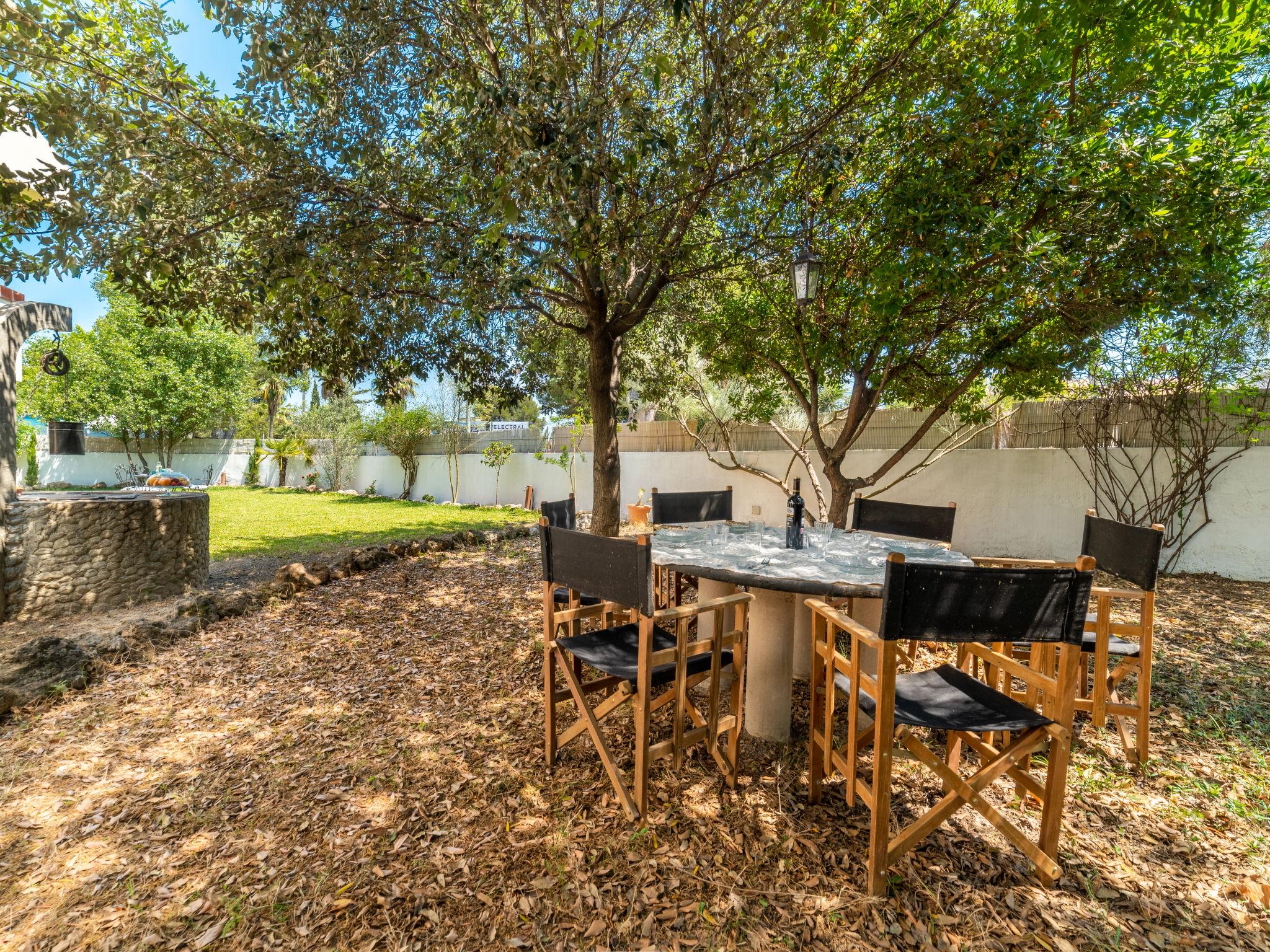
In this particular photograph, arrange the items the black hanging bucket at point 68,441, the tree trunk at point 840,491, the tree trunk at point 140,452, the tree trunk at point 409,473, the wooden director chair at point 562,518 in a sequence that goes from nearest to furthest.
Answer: the wooden director chair at point 562,518 < the tree trunk at point 840,491 < the black hanging bucket at point 68,441 < the tree trunk at point 409,473 < the tree trunk at point 140,452

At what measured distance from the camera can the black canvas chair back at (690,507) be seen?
4008 millimetres

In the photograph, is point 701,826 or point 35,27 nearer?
point 701,826

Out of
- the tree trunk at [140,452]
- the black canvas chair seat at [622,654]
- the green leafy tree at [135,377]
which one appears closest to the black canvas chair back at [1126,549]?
the black canvas chair seat at [622,654]

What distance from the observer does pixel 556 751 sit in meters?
2.41

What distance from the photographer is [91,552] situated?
13.7 feet

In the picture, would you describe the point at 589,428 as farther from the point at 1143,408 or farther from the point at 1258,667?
the point at 1258,667

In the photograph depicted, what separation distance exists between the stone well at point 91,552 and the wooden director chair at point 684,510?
3891 mm

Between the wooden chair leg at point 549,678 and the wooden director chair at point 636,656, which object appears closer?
the wooden director chair at point 636,656

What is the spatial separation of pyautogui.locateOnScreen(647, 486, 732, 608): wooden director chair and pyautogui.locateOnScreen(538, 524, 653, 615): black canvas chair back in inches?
64.4

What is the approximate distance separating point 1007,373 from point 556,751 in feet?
14.7

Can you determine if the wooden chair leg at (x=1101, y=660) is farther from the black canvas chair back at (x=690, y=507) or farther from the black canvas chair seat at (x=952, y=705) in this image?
the black canvas chair back at (x=690, y=507)

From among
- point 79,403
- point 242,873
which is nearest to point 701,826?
point 242,873

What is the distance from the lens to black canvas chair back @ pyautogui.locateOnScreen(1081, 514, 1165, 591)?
2.24 meters

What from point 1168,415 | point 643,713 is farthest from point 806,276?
point 1168,415
